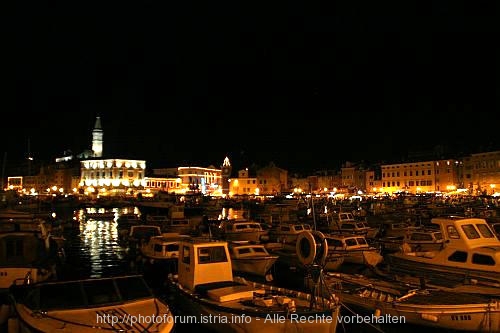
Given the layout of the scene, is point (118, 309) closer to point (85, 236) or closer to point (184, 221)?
point (184, 221)

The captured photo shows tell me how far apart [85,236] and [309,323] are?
115 ft

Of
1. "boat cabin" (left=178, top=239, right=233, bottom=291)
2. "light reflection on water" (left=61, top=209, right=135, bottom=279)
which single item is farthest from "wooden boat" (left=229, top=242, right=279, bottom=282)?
"light reflection on water" (left=61, top=209, right=135, bottom=279)

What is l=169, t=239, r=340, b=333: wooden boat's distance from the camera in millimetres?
10250

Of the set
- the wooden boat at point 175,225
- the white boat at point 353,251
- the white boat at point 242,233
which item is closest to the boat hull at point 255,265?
the white boat at point 353,251

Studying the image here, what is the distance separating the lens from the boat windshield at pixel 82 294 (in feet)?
32.2

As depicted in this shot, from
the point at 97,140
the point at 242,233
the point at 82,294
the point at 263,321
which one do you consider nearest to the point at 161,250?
the point at 242,233

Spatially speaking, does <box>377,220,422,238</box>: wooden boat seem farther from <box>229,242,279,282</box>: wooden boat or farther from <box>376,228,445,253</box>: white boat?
<box>229,242,279,282</box>: wooden boat

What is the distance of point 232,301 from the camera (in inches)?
460

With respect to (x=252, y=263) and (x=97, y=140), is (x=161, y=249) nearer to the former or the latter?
(x=252, y=263)

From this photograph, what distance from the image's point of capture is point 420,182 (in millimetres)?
107062

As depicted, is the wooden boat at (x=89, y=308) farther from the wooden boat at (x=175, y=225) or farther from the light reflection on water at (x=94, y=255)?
the wooden boat at (x=175, y=225)

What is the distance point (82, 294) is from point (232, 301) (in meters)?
3.72

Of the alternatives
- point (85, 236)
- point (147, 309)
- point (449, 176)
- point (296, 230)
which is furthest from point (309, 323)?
point (449, 176)

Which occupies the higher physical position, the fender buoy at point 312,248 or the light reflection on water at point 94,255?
the fender buoy at point 312,248
